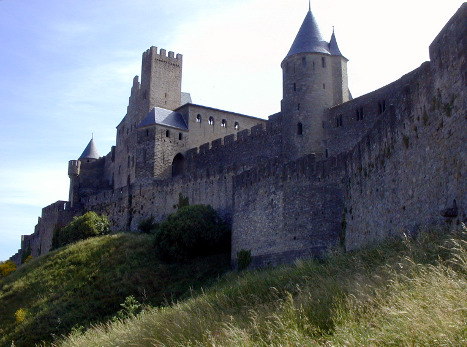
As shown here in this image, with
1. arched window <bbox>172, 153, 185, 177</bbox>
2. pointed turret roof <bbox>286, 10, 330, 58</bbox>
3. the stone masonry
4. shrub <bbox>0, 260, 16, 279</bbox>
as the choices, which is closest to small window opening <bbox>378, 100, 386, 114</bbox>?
the stone masonry

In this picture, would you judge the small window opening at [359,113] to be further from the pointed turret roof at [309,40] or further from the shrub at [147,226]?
the shrub at [147,226]

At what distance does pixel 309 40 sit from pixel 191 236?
14.3 m

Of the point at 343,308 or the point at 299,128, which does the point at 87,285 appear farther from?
the point at 343,308

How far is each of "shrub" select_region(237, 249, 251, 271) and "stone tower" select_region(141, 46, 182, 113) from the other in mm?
27499

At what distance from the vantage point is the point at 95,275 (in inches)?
1342

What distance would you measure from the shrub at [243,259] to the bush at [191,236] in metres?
3.76

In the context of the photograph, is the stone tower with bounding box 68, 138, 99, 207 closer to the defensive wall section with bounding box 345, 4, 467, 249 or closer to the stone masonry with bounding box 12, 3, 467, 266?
the stone masonry with bounding box 12, 3, 467, 266

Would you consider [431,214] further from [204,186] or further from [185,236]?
[204,186]

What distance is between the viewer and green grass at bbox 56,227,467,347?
8.05 metres

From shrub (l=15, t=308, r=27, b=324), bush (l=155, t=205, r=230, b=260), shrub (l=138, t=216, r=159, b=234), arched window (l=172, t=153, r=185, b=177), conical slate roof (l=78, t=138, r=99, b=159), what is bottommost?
shrub (l=15, t=308, r=27, b=324)

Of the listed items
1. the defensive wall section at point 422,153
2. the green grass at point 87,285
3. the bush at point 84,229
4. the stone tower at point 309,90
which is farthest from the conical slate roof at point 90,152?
the defensive wall section at point 422,153

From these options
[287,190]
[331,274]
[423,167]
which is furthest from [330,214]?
[331,274]

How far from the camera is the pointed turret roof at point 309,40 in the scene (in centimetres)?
3719

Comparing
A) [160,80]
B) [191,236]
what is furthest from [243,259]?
[160,80]
